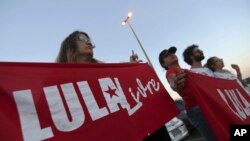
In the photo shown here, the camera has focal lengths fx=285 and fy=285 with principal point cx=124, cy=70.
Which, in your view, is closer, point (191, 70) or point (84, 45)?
point (84, 45)

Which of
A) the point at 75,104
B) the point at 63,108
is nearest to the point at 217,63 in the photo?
the point at 75,104

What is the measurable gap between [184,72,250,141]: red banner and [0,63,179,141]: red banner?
0.53 m

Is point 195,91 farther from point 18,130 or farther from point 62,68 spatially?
Result: point 18,130

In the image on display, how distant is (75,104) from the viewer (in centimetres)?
269

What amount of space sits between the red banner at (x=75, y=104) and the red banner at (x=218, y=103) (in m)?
0.53

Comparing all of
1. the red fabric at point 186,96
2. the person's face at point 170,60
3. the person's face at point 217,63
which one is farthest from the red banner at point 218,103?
the person's face at point 217,63

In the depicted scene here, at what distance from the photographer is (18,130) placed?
2105 mm

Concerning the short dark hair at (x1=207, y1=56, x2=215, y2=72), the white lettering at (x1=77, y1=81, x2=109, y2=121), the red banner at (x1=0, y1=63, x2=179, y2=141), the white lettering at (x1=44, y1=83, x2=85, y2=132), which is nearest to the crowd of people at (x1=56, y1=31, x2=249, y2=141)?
the red banner at (x1=0, y1=63, x2=179, y2=141)

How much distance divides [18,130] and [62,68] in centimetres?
92

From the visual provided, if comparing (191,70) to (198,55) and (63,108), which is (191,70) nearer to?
(198,55)

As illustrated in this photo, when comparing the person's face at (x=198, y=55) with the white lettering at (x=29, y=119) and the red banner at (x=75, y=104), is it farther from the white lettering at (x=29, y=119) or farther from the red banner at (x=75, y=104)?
the white lettering at (x=29, y=119)

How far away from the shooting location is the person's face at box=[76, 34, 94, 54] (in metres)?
3.68

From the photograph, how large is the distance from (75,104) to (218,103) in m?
1.88

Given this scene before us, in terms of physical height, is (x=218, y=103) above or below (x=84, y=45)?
below
